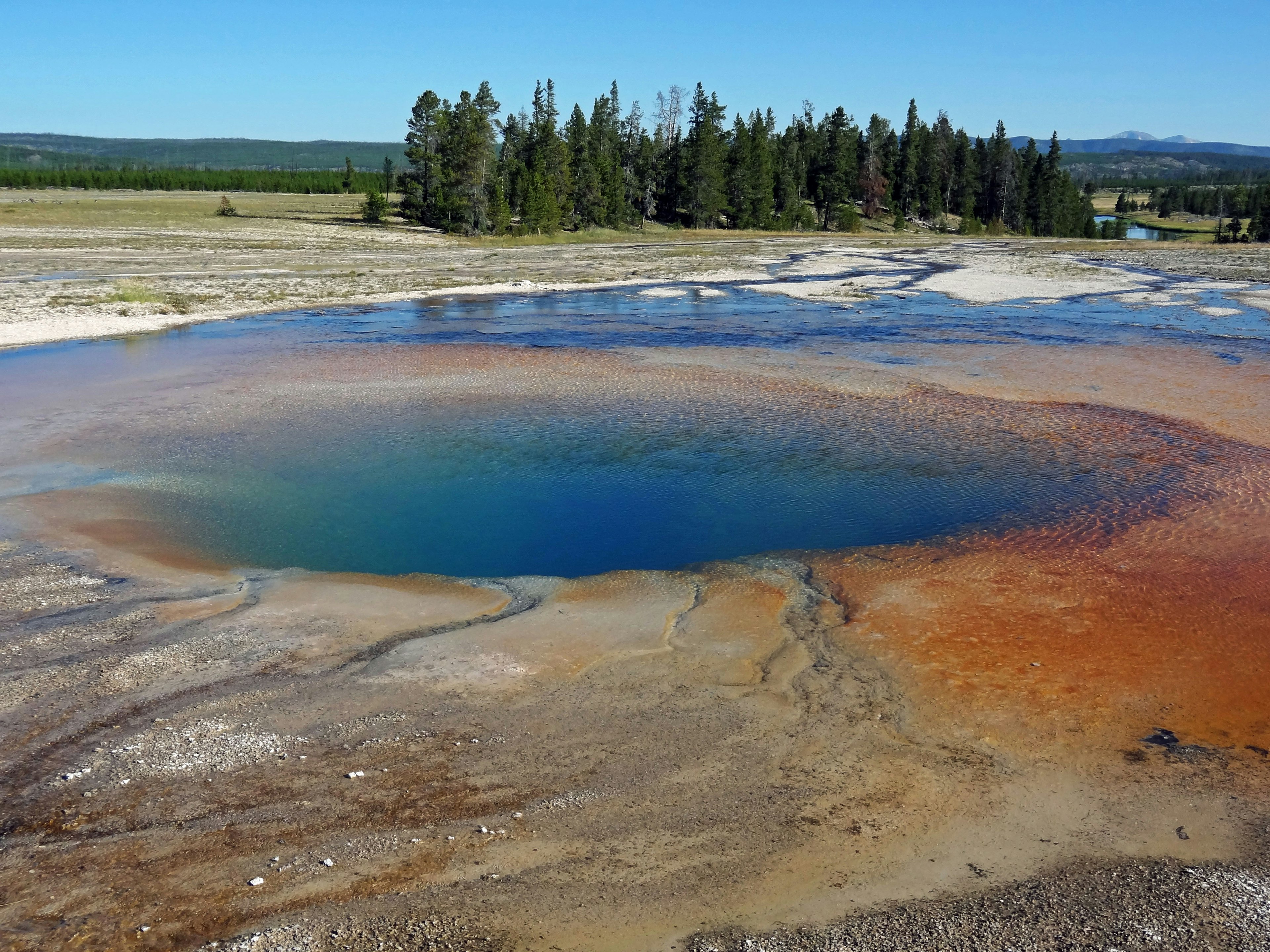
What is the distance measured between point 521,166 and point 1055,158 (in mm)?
49589

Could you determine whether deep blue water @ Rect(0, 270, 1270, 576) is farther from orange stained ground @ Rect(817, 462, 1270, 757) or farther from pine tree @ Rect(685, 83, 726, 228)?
pine tree @ Rect(685, 83, 726, 228)

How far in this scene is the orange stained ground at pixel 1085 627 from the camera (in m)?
6.54

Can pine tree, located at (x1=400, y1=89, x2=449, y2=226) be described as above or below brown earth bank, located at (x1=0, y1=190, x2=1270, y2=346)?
above

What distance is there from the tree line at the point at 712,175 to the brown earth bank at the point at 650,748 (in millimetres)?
48624

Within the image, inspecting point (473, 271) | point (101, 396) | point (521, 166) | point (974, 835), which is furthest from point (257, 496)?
point (521, 166)

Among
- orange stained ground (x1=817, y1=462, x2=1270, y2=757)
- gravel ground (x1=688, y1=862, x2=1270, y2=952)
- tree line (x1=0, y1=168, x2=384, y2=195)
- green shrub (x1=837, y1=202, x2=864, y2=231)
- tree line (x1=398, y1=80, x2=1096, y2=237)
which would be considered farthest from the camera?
tree line (x1=0, y1=168, x2=384, y2=195)

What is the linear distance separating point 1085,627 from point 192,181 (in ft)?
388

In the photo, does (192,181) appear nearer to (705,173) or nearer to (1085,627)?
(705,173)

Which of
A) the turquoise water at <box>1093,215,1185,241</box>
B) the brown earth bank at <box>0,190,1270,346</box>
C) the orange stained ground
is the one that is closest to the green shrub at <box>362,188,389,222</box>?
the brown earth bank at <box>0,190,1270,346</box>

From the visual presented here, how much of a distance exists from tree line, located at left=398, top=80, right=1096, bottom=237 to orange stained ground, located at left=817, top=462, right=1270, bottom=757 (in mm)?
48176

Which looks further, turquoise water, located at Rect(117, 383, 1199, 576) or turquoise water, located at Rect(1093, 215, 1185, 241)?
turquoise water, located at Rect(1093, 215, 1185, 241)

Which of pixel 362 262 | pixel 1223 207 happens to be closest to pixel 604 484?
pixel 362 262

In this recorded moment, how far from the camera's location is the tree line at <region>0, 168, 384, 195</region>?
3974 inches

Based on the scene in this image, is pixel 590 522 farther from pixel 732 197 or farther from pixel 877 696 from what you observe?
pixel 732 197
